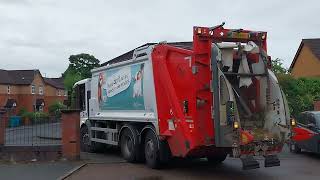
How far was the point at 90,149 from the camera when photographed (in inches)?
743

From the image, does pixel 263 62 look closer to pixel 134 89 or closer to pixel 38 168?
pixel 134 89

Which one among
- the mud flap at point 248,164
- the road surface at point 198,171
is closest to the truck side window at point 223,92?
the mud flap at point 248,164

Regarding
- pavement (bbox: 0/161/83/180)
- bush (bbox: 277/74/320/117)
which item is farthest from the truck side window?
bush (bbox: 277/74/320/117)

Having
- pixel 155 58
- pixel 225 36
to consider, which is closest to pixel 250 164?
pixel 225 36

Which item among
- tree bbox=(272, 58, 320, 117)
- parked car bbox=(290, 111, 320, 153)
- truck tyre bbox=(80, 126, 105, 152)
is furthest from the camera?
tree bbox=(272, 58, 320, 117)

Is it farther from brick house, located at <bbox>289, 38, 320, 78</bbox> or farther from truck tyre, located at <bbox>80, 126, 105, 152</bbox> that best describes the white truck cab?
brick house, located at <bbox>289, 38, 320, 78</bbox>

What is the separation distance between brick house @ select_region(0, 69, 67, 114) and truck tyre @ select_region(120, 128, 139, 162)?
60285 mm

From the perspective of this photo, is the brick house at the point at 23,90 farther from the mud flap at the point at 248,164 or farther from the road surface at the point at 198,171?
the mud flap at the point at 248,164

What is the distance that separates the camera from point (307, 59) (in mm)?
48031

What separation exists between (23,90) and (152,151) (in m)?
69.2

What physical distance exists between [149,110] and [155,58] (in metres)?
1.42

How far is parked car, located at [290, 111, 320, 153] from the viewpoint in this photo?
15.9 m

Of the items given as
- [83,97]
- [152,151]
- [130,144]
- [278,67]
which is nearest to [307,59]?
[278,67]

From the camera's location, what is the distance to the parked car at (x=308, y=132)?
15.9m
